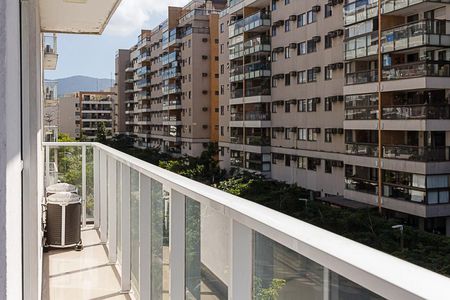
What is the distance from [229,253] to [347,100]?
1809 cm

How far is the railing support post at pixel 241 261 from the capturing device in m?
1.10

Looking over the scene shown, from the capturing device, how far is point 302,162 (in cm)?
2222

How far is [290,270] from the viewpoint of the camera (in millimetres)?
901

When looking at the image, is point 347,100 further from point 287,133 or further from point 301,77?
point 287,133

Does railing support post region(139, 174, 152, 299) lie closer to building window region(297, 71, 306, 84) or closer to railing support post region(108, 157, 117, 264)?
railing support post region(108, 157, 117, 264)

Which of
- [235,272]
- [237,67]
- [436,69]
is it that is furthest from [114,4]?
[237,67]

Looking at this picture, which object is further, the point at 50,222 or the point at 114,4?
the point at 50,222

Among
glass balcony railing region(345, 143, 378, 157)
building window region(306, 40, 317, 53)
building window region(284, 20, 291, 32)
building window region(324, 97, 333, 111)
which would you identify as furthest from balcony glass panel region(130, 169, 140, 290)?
building window region(284, 20, 291, 32)

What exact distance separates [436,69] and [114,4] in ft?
46.3

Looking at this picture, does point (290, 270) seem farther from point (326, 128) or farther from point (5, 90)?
point (326, 128)

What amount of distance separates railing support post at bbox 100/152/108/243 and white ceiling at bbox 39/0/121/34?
37.5 inches

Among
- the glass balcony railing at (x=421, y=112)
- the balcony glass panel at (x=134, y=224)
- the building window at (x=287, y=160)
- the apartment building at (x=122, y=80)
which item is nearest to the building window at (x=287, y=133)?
the building window at (x=287, y=160)

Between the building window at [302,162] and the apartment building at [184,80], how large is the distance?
483 inches

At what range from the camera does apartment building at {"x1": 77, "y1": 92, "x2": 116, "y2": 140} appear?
199ft
